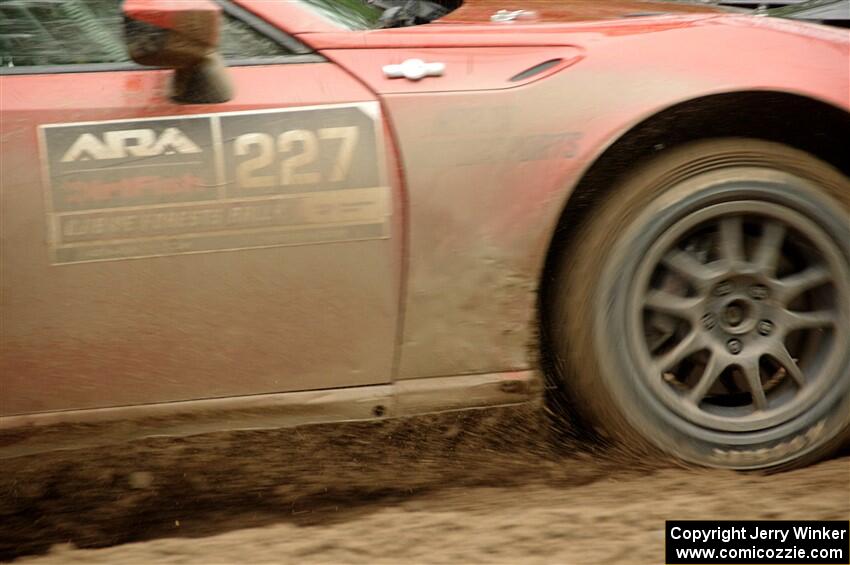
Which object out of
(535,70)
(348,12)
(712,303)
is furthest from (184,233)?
(712,303)

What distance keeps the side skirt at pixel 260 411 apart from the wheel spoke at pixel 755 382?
0.55 m

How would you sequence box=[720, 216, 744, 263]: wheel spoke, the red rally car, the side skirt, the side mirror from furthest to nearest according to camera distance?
box=[720, 216, 744, 263]: wheel spoke → the side skirt → the red rally car → the side mirror

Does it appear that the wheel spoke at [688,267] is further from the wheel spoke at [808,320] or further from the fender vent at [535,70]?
the fender vent at [535,70]

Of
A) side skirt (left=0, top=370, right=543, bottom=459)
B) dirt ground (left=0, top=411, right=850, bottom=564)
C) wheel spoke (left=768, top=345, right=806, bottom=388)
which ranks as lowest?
dirt ground (left=0, top=411, right=850, bottom=564)

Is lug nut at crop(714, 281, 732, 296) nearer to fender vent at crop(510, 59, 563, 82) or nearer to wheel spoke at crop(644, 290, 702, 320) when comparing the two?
wheel spoke at crop(644, 290, 702, 320)

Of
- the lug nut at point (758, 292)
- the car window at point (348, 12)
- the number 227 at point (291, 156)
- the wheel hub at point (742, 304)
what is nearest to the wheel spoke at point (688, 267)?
the wheel hub at point (742, 304)

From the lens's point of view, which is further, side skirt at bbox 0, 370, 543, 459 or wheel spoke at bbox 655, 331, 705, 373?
wheel spoke at bbox 655, 331, 705, 373

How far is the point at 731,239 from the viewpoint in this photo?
9.61 feet

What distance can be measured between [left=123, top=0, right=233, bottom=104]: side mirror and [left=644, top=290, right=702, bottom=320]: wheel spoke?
1.22 m

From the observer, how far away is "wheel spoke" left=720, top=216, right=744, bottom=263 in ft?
9.59

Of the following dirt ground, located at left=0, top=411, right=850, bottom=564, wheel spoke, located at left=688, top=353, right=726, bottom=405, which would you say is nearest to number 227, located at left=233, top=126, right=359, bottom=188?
dirt ground, located at left=0, top=411, right=850, bottom=564

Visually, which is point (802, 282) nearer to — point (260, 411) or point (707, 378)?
point (707, 378)

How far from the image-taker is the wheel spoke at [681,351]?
9.66 ft

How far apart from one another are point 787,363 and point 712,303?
0.26 metres
